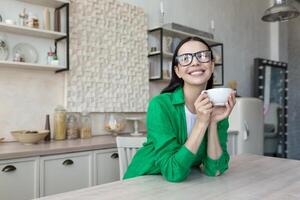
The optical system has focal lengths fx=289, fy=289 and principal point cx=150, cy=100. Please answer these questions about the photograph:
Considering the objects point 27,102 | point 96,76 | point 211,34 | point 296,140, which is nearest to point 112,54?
point 96,76

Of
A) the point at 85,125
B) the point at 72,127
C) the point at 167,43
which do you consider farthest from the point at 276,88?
the point at 72,127

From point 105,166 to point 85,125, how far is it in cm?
58

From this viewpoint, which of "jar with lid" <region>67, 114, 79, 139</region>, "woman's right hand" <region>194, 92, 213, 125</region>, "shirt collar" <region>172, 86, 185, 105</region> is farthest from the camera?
"jar with lid" <region>67, 114, 79, 139</region>

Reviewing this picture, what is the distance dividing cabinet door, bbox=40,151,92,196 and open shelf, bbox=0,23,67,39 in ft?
3.41

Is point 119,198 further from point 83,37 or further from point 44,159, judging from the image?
point 83,37

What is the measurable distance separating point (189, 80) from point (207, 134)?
232 mm

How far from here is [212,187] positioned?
0.93 m

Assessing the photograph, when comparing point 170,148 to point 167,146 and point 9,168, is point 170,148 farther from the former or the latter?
point 9,168

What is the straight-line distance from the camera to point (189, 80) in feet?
3.59

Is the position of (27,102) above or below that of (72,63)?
below

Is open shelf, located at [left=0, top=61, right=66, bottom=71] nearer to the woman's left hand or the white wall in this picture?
the woman's left hand

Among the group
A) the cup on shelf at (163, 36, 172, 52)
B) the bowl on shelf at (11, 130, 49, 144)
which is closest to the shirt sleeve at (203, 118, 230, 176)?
the bowl on shelf at (11, 130, 49, 144)

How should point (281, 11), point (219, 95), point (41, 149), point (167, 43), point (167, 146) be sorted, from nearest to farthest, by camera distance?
point (219, 95)
point (167, 146)
point (41, 149)
point (281, 11)
point (167, 43)

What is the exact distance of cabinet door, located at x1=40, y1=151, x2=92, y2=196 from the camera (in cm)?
189
